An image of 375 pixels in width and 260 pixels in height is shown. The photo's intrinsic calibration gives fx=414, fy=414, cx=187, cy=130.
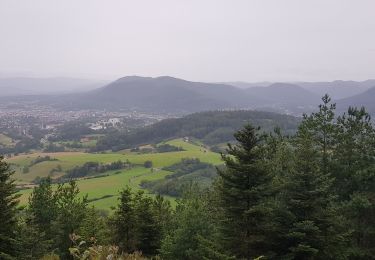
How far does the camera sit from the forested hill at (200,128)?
143 meters

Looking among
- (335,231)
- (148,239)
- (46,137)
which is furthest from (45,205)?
(46,137)

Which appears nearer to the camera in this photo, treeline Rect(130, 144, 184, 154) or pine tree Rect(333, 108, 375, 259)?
pine tree Rect(333, 108, 375, 259)

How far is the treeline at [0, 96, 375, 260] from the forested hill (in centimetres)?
11233

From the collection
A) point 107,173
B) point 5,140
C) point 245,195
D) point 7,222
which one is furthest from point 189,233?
point 5,140

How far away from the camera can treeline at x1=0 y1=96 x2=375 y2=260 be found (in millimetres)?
16078

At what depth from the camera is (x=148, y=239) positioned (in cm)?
2423

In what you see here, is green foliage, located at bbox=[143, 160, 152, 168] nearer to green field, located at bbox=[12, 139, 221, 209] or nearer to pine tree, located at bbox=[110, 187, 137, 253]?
green field, located at bbox=[12, 139, 221, 209]

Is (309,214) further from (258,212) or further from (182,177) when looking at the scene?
(182,177)

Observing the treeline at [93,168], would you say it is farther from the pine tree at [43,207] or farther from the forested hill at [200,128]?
the pine tree at [43,207]

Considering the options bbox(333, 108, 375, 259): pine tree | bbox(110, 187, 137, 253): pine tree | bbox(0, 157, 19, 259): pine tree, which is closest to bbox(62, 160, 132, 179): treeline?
bbox(110, 187, 137, 253): pine tree

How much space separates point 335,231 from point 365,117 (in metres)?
10.6

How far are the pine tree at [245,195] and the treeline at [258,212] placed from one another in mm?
39

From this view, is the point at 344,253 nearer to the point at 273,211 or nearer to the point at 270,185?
the point at 273,211

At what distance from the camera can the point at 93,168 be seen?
96.2 meters
